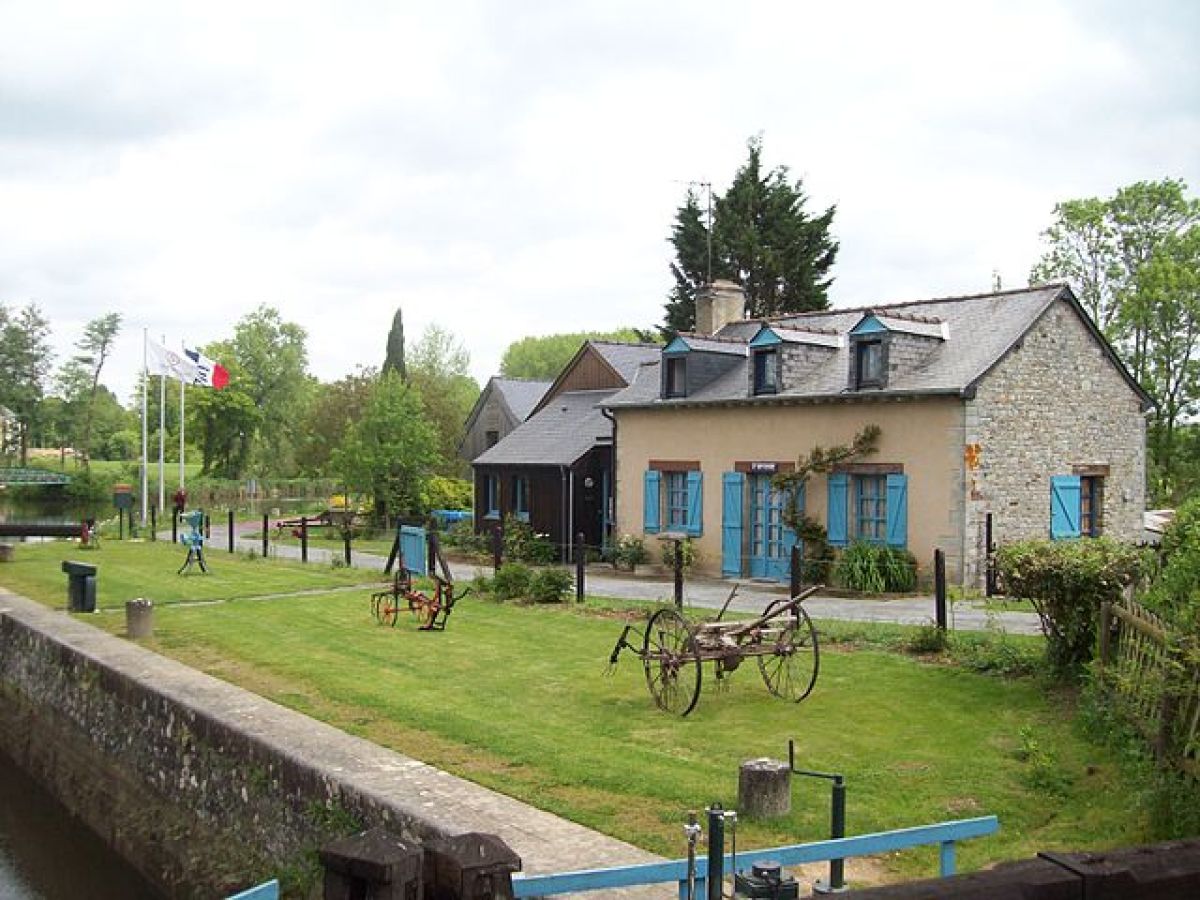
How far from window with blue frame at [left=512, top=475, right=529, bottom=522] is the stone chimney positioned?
596 cm

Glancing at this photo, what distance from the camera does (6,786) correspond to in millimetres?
15812

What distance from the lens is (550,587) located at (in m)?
18.7

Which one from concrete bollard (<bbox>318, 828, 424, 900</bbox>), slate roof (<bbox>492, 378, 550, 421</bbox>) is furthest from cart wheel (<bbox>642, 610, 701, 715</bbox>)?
slate roof (<bbox>492, 378, 550, 421</bbox>)

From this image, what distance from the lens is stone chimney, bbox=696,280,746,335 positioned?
94.9 ft

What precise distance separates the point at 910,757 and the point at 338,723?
199 inches

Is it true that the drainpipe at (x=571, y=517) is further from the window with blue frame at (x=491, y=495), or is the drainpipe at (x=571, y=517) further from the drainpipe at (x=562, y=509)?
the window with blue frame at (x=491, y=495)

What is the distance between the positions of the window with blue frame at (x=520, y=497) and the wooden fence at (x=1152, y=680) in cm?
2078

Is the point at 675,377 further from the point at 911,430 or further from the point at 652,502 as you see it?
the point at 911,430

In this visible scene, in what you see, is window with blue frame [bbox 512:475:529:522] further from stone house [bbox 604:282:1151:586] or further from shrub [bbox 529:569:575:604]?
shrub [bbox 529:569:575:604]

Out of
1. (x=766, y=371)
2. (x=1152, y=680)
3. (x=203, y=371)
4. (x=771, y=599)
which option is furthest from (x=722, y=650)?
(x=203, y=371)

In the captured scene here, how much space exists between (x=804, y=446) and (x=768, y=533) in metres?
1.99

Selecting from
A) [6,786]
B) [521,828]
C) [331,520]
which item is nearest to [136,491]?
[331,520]

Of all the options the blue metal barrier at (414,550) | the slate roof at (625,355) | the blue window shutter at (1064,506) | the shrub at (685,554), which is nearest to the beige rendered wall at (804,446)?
the shrub at (685,554)

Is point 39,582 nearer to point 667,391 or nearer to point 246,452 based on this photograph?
point 667,391
